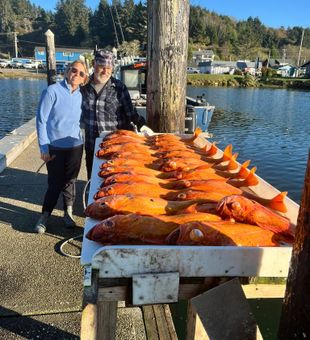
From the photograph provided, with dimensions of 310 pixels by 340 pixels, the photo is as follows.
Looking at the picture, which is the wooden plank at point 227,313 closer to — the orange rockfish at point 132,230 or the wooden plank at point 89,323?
the orange rockfish at point 132,230

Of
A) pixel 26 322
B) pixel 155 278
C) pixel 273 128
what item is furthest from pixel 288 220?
pixel 273 128

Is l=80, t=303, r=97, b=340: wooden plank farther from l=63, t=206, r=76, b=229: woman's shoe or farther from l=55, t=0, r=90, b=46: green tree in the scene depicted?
l=55, t=0, r=90, b=46: green tree

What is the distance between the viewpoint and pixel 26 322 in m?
3.41

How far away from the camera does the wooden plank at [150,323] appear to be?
3439 millimetres

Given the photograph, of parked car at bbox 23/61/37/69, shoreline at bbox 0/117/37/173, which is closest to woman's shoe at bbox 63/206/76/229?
shoreline at bbox 0/117/37/173

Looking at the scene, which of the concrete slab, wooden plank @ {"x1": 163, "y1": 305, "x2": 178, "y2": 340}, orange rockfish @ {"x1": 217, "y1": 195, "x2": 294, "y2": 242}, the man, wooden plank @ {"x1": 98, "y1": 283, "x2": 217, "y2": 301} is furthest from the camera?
the man

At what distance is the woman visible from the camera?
4.68m

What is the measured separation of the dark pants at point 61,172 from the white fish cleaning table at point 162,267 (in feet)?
10.4

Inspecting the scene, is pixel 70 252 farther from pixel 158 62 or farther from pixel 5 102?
pixel 5 102

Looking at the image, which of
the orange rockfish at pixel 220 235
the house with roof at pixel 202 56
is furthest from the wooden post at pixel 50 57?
the house with roof at pixel 202 56

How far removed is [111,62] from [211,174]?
7.60 ft

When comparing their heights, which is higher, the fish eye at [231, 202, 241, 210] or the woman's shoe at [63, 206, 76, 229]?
the fish eye at [231, 202, 241, 210]

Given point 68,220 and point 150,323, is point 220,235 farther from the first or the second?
point 68,220

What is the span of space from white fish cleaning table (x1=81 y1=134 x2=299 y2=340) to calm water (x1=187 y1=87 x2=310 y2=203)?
9377mm
